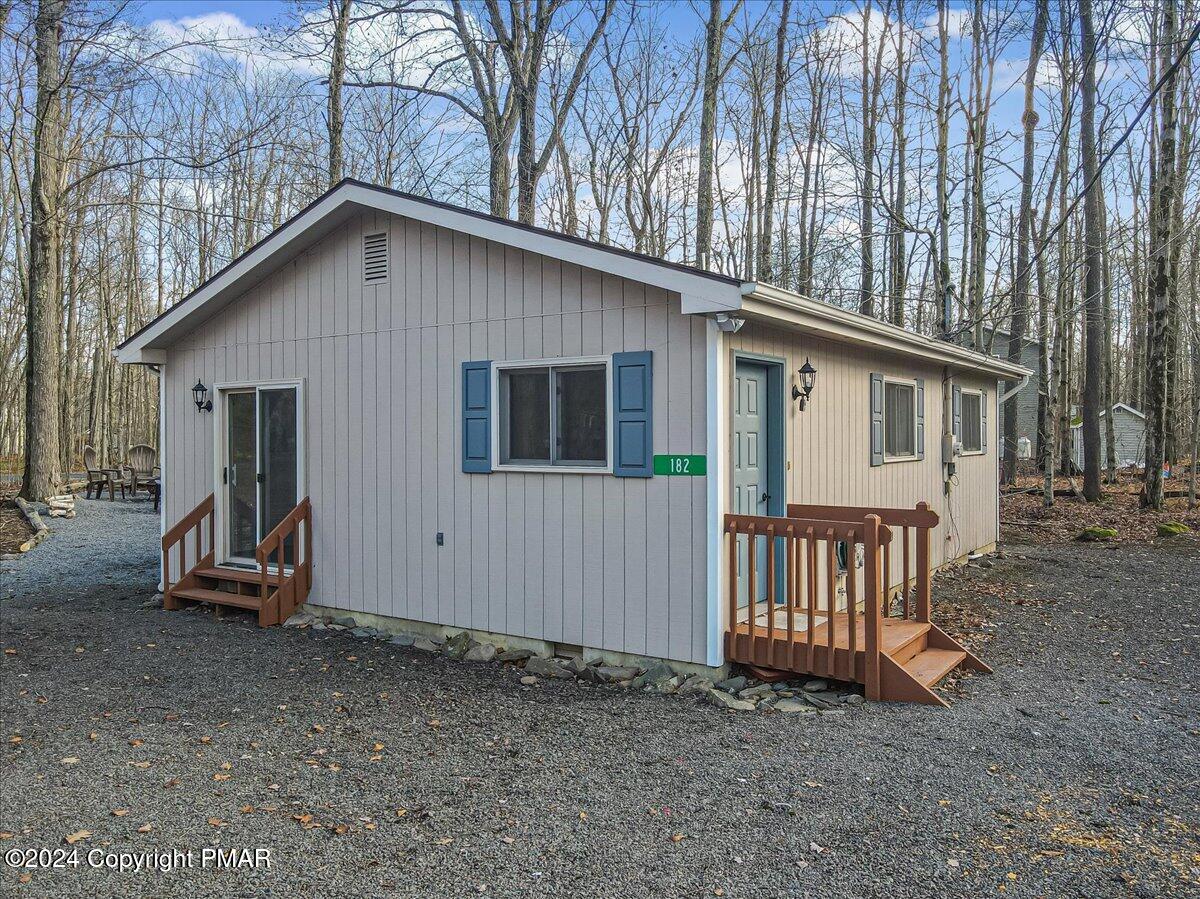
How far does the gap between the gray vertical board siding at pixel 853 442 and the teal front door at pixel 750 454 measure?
0.17 m

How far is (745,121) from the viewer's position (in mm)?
19594

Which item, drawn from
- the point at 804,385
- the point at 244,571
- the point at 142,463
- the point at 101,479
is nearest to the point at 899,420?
the point at 804,385

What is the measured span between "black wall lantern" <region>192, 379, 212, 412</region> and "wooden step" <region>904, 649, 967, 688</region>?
6552 millimetres

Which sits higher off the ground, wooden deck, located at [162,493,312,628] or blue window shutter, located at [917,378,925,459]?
blue window shutter, located at [917,378,925,459]

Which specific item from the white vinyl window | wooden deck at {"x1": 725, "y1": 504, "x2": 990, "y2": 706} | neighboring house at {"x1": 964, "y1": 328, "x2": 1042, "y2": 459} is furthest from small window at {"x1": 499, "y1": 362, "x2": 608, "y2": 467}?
neighboring house at {"x1": 964, "y1": 328, "x2": 1042, "y2": 459}

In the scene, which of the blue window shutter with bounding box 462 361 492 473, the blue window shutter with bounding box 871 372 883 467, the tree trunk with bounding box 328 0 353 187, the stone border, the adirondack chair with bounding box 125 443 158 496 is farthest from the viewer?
the adirondack chair with bounding box 125 443 158 496

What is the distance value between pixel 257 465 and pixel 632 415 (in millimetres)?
4074

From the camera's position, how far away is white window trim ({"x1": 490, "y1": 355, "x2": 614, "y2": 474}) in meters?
5.89

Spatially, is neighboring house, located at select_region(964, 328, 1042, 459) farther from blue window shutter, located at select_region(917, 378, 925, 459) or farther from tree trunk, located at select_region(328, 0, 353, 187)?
tree trunk, located at select_region(328, 0, 353, 187)

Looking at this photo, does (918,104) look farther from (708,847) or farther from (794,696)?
(708,847)

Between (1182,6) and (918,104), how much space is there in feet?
12.7

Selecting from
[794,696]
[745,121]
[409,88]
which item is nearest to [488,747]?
[794,696]

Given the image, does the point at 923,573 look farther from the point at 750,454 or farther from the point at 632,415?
the point at 632,415

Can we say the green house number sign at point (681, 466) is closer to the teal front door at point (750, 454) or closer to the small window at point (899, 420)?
the teal front door at point (750, 454)
